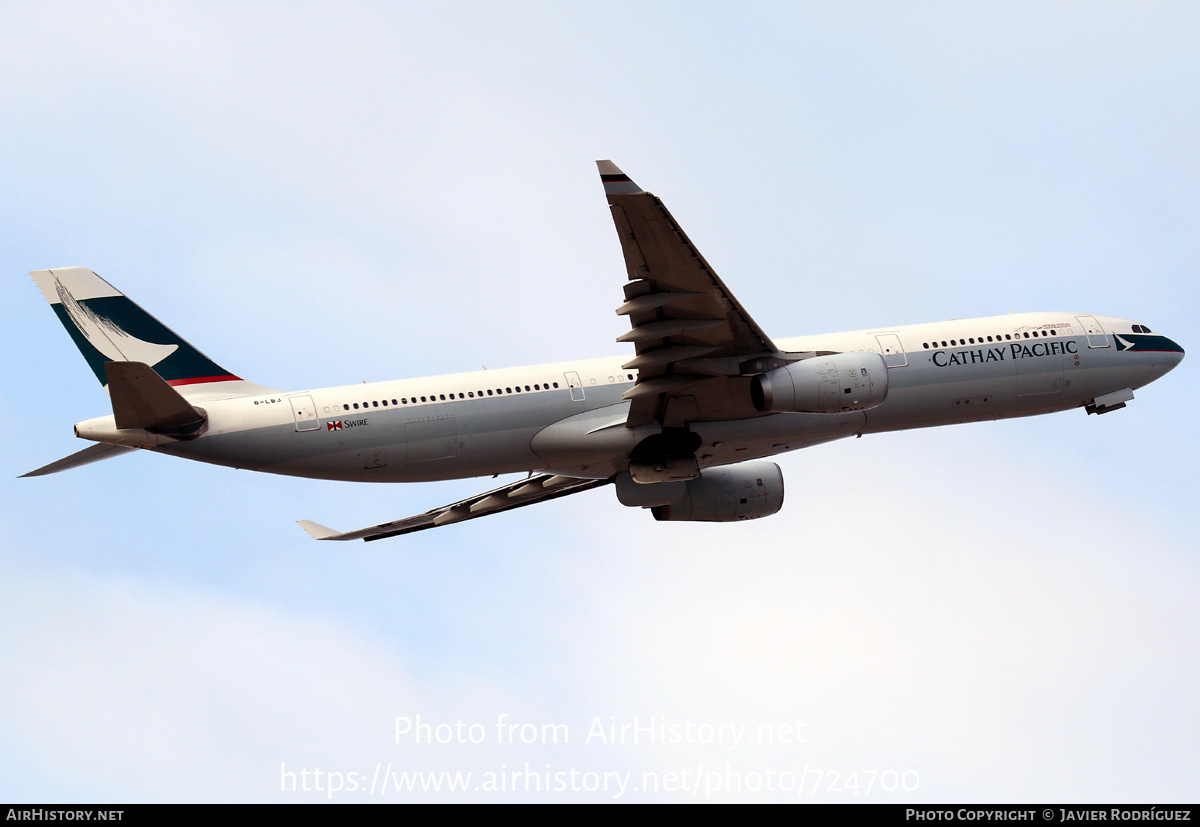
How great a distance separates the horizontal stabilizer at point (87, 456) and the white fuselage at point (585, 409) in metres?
1.54

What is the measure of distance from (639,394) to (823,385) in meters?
4.58

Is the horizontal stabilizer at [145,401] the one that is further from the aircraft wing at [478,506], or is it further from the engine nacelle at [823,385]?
the engine nacelle at [823,385]

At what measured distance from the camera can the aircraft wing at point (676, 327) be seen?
95.1ft

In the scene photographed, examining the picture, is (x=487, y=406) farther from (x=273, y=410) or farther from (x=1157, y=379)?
(x=1157, y=379)

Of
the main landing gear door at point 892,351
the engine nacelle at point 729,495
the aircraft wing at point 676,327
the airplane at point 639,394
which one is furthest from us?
the engine nacelle at point 729,495

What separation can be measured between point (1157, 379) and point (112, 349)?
2987 centimetres

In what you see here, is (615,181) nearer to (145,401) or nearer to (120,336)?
(145,401)

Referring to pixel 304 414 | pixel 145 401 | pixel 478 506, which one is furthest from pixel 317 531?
pixel 145 401

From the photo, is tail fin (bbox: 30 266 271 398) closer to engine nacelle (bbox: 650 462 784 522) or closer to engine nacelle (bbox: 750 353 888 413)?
engine nacelle (bbox: 650 462 784 522)

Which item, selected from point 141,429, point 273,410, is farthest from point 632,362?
point 141,429

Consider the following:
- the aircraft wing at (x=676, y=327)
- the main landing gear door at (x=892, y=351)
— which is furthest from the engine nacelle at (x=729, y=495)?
the main landing gear door at (x=892, y=351)

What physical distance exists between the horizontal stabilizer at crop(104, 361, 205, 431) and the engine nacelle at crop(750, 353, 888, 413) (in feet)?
45.7
